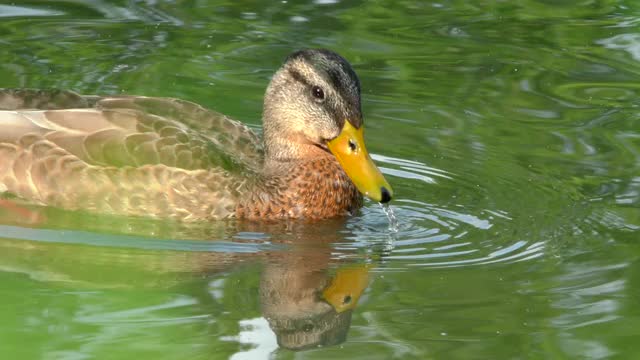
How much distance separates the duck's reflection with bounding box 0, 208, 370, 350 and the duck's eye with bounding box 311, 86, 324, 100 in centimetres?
103

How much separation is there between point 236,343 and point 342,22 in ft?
22.8

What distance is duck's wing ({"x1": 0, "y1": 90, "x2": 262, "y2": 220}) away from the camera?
992cm

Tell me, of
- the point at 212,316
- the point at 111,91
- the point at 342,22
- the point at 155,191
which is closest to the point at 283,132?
the point at 155,191

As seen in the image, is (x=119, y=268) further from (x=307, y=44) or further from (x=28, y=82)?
(x=307, y=44)

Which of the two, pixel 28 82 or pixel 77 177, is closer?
pixel 77 177

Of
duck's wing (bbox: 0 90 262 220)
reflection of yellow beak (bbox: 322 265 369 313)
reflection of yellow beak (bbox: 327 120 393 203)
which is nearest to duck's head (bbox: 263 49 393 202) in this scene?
reflection of yellow beak (bbox: 327 120 393 203)

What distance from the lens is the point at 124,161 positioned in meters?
Result: 9.95

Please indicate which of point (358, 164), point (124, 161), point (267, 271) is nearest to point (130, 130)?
point (124, 161)

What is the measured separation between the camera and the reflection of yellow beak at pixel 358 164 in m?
9.65

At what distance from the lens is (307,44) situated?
43.8 feet

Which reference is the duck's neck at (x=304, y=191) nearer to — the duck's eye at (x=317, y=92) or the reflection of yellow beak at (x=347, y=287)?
the duck's eye at (x=317, y=92)

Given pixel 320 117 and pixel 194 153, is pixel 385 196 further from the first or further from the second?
pixel 194 153

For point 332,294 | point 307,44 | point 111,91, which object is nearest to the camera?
point 332,294

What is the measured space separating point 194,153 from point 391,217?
1303mm
